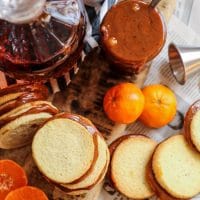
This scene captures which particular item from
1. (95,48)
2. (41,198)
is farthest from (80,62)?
(41,198)

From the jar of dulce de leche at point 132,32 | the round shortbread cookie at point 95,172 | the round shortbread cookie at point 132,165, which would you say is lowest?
the round shortbread cookie at point 132,165

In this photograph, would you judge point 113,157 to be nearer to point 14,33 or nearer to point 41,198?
point 41,198

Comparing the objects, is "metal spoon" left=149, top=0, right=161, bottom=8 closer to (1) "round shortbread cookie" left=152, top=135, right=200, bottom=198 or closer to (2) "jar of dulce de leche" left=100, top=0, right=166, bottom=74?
(2) "jar of dulce de leche" left=100, top=0, right=166, bottom=74

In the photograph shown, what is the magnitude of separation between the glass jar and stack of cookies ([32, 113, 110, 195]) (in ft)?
0.34

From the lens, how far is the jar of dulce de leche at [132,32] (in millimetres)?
979

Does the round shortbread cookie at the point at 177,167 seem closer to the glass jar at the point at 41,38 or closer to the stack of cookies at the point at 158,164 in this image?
the stack of cookies at the point at 158,164

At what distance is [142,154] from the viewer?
1048mm

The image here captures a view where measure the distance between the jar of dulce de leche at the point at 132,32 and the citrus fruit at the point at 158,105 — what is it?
0.24 ft

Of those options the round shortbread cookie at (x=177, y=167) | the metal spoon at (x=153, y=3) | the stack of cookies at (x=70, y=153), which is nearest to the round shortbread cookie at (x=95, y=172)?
the stack of cookies at (x=70, y=153)

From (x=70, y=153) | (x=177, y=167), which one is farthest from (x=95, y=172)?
(x=177, y=167)

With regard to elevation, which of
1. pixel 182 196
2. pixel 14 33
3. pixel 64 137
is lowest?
pixel 182 196

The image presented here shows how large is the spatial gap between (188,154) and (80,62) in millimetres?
274

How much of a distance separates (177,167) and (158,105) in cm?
12

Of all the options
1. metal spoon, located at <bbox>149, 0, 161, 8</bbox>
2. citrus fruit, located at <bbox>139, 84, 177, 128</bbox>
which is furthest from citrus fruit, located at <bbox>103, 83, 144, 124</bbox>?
metal spoon, located at <bbox>149, 0, 161, 8</bbox>
